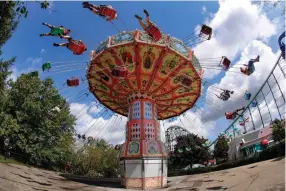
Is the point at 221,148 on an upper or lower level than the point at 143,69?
lower

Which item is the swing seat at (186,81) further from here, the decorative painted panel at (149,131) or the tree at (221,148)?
the tree at (221,148)

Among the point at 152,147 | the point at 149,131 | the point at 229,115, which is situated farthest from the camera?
the point at 229,115

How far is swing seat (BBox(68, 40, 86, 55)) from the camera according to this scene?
17.2m

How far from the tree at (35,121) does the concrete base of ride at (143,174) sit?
11.0 metres

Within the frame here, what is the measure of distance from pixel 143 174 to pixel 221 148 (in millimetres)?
33364

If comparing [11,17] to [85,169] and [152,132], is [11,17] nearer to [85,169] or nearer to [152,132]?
[152,132]

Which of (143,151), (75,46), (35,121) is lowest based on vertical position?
(143,151)

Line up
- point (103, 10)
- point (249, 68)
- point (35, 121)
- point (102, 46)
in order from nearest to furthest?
point (103, 10), point (249, 68), point (102, 46), point (35, 121)

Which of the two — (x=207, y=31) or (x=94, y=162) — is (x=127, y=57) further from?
(x=94, y=162)

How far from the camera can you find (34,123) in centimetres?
3048

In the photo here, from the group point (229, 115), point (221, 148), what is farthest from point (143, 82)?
point (221, 148)

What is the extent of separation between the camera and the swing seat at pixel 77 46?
56.4ft

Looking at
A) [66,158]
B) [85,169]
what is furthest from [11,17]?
[85,169]

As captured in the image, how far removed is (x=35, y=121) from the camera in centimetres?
3055
